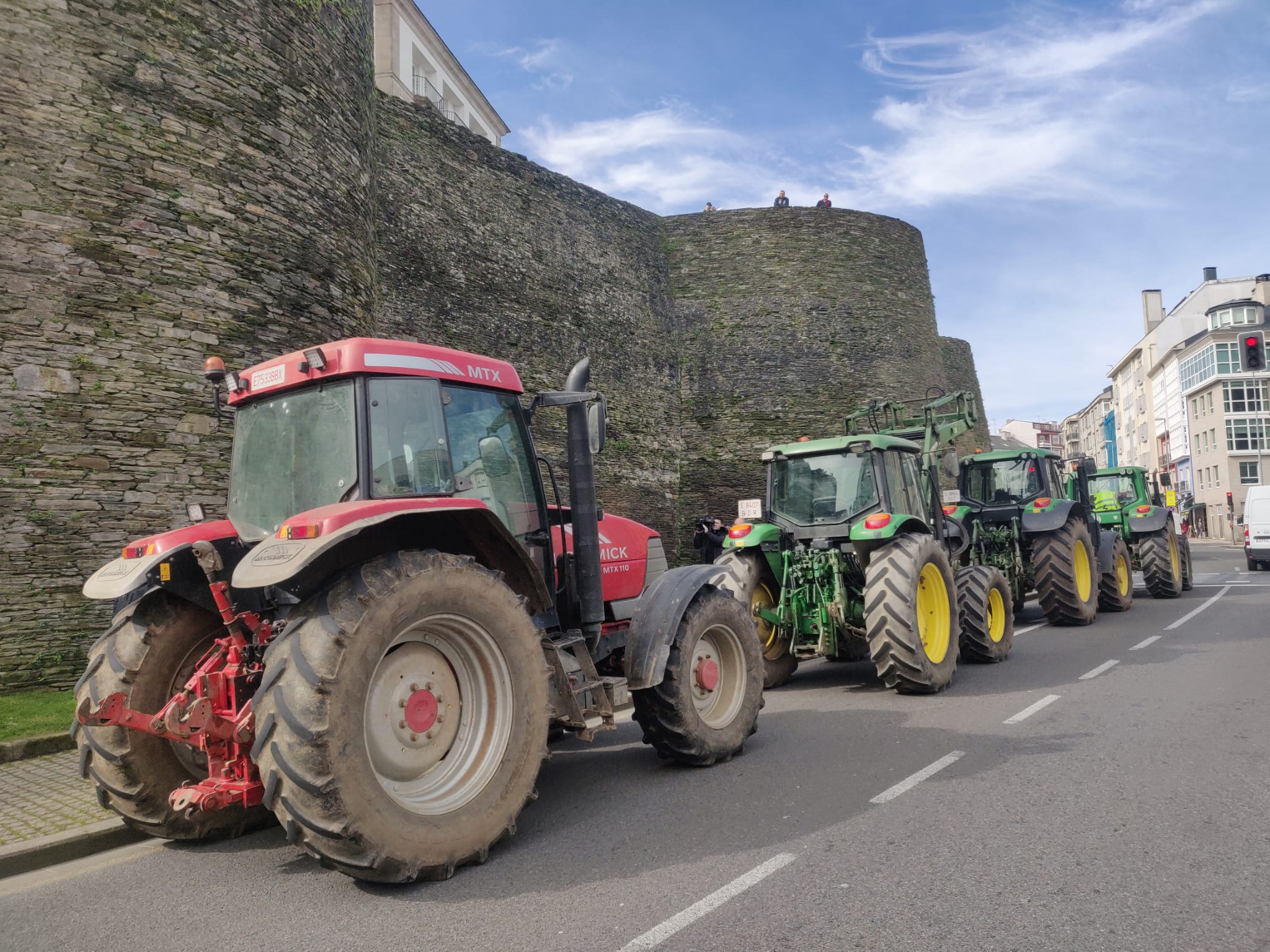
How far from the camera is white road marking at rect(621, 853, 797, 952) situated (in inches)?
121

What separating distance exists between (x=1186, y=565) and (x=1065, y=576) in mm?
A: 8136

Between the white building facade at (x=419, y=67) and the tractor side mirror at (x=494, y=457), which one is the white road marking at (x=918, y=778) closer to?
the tractor side mirror at (x=494, y=457)

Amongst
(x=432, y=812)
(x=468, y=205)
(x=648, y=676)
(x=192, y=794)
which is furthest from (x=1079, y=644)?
(x=468, y=205)

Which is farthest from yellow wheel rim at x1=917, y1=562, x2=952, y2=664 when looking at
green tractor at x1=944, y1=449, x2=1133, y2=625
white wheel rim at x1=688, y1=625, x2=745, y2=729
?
green tractor at x1=944, y1=449, x2=1133, y2=625

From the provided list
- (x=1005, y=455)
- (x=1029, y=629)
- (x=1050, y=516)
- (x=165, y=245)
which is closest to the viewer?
(x=165, y=245)

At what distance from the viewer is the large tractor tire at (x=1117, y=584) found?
13.8m

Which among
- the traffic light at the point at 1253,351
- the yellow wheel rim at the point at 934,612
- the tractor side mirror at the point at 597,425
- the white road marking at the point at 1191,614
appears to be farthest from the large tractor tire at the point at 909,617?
the traffic light at the point at 1253,351

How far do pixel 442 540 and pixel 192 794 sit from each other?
4.73ft

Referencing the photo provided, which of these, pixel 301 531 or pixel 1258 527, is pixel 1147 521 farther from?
pixel 301 531

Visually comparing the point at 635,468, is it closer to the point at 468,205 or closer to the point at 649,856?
the point at 468,205

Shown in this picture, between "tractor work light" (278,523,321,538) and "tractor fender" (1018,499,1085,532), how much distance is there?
10411 millimetres

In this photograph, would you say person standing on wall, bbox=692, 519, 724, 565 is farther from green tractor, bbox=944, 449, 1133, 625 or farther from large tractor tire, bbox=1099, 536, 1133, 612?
large tractor tire, bbox=1099, 536, 1133, 612

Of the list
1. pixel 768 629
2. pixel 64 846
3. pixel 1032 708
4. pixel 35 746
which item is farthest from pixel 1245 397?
pixel 64 846

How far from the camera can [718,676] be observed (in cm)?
560
